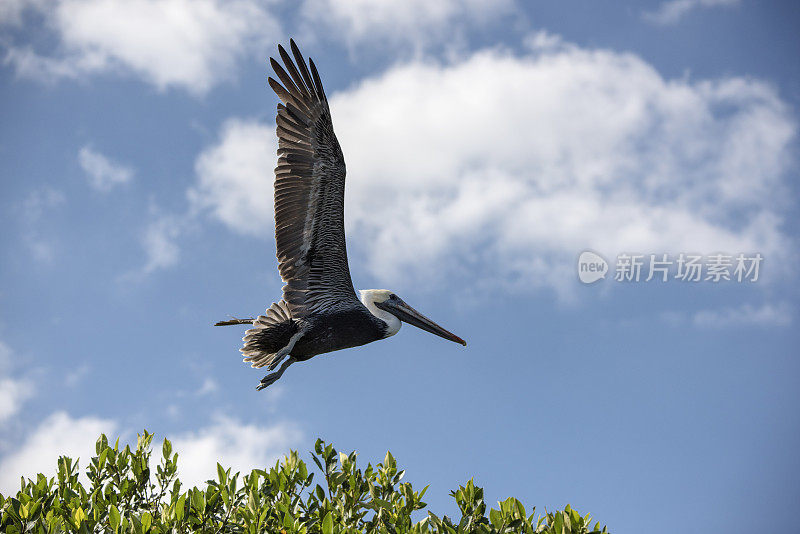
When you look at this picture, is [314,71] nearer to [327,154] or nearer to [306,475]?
[327,154]

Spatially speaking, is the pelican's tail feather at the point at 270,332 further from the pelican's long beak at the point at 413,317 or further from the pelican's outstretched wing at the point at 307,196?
the pelican's long beak at the point at 413,317

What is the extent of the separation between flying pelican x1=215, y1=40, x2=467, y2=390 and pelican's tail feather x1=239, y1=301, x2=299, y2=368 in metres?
0.01

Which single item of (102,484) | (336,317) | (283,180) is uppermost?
(283,180)

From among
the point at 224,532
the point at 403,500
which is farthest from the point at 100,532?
the point at 403,500

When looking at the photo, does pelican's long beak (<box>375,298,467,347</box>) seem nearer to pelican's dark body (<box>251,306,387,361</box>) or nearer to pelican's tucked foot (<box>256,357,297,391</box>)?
pelican's dark body (<box>251,306,387,361</box>)

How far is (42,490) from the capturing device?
5.94 metres

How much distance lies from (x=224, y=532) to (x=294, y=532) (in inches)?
36.3

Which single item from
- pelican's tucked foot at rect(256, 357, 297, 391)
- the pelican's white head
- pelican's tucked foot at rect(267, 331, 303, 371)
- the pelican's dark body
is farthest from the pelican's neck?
pelican's tucked foot at rect(256, 357, 297, 391)

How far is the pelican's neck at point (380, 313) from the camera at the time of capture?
9055 mm

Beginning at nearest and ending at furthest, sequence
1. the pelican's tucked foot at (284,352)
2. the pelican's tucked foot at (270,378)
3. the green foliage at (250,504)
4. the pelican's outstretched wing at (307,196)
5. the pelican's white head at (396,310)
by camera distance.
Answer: the green foliage at (250,504), the pelican's tucked foot at (270,378), the pelican's tucked foot at (284,352), the pelican's outstretched wing at (307,196), the pelican's white head at (396,310)

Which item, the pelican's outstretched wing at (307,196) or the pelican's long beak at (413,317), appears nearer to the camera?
the pelican's outstretched wing at (307,196)

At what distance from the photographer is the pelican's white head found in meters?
9.23

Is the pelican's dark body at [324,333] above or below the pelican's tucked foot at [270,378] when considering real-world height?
above

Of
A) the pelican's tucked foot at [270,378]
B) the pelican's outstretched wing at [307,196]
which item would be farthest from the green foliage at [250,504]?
the pelican's outstretched wing at [307,196]
